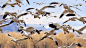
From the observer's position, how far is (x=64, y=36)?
14555 millimetres

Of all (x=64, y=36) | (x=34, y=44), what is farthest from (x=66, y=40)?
(x=34, y=44)

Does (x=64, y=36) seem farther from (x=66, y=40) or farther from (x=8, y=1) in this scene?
(x=8, y=1)

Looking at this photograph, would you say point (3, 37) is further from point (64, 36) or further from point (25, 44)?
point (64, 36)

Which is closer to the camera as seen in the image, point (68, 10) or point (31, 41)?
point (68, 10)

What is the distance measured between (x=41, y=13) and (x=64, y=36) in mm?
10661

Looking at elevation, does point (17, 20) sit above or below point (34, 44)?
above

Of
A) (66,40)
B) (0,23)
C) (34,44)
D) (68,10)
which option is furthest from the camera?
(66,40)

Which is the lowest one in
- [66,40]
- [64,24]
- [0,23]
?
[66,40]

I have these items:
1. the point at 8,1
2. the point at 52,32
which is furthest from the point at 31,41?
the point at 52,32

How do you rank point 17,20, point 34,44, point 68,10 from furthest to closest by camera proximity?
1. point 34,44
2. point 68,10
3. point 17,20

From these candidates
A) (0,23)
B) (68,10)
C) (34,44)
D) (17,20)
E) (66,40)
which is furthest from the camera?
(66,40)

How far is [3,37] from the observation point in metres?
13.4

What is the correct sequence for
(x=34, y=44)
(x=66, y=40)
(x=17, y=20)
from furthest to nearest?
(x=66, y=40), (x=34, y=44), (x=17, y=20)

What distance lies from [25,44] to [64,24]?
954 cm
